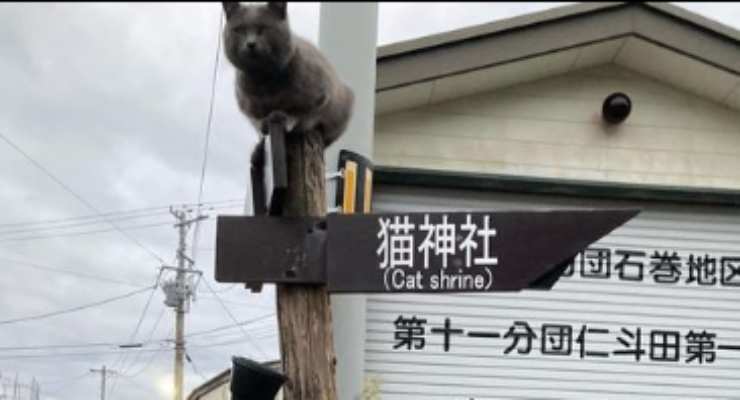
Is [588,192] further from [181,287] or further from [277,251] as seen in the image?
[277,251]

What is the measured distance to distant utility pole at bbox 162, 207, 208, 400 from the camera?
3969 millimetres

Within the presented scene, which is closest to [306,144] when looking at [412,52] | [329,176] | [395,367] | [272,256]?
[272,256]

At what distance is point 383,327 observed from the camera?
540 centimetres

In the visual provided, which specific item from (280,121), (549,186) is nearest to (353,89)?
(280,121)

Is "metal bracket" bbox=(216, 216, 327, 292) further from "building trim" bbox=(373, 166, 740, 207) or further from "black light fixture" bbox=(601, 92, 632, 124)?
"black light fixture" bbox=(601, 92, 632, 124)

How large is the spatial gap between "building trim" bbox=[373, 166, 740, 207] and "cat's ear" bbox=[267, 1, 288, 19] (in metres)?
3.51

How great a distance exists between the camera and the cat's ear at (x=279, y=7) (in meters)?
1.80

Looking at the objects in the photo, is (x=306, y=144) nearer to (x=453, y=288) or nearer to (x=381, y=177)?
(x=453, y=288)

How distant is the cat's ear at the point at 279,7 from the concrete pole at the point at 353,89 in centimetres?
20

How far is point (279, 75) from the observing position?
6.15ft

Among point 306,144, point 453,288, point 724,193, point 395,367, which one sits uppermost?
point 724,193

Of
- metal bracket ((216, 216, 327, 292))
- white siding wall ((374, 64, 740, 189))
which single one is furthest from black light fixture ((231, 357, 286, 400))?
white siding wall ((374, 64, 740, 189))

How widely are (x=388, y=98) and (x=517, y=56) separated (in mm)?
908

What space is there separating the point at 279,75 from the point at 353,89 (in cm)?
77
